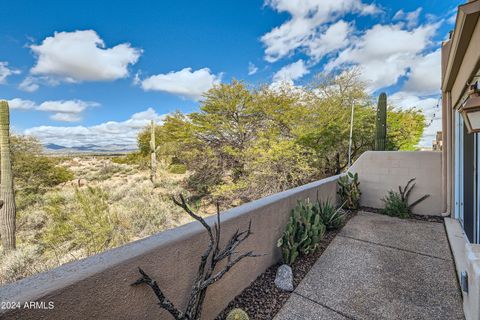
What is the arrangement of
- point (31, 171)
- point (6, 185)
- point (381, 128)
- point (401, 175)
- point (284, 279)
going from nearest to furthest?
point (284, 279)
point (401, 175)
point (6, 185)
point (381, 128)
point (31, 171)

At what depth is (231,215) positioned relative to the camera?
2520 millimetres

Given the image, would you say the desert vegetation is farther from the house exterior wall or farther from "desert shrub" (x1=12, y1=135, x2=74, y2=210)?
the house exterior wall

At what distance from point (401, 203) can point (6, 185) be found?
10710 millimetres

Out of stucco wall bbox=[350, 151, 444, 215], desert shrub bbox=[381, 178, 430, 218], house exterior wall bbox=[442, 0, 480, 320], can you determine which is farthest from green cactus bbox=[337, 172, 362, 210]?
house exterior wall bbox=[442, 0, 480, 320]

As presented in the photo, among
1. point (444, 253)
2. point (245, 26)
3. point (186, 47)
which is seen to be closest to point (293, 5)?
point (245, 26)

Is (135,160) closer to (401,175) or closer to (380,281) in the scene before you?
(401,175)

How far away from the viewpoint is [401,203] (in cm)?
584

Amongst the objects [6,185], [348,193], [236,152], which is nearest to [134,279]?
[348,193]

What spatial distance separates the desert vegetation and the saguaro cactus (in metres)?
0.57

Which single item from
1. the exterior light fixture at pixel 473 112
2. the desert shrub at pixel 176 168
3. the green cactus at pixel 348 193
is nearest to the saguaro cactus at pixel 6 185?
the desert shrub at pixel 176 168

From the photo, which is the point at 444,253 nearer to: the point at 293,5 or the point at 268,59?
the point at 293,5

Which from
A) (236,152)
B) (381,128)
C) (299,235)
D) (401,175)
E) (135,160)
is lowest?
(299,235)

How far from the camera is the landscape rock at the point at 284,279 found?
2.85 metres

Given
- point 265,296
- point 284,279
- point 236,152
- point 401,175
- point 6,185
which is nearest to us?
point 265,296
